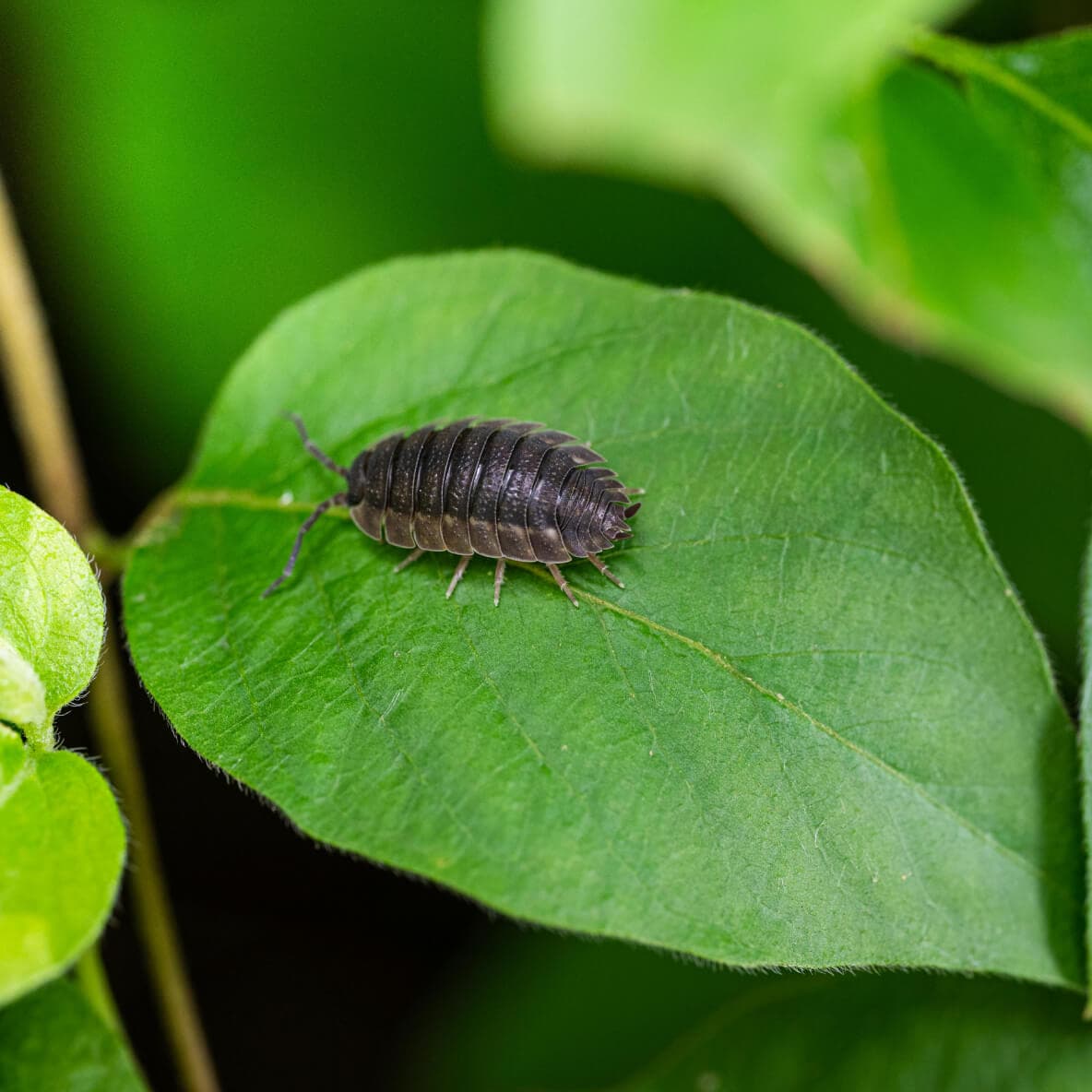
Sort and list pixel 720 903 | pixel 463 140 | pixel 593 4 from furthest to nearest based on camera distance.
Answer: pixel 463 140 → pixel 720 903 → pixel 593 4

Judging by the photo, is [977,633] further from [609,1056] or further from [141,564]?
[609,1056]

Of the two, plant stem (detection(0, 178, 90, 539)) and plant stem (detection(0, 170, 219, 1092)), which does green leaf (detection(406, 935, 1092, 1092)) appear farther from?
plant stem (detection(0, 178, 90, 539))

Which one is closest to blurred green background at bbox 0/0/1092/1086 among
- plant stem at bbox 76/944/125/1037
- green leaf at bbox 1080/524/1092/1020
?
Answer: plant stem at bbox 76/944/125/1037

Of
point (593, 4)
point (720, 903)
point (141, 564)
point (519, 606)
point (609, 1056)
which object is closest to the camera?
point (593, 4)

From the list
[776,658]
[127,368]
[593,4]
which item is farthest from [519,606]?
[127,368]

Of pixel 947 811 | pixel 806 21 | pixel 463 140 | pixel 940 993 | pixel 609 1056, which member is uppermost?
pixel 806 21

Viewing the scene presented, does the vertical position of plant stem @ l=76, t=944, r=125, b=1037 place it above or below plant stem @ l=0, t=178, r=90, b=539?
below

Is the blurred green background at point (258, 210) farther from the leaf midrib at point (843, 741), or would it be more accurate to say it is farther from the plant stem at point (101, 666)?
the leaf midrib at point (843, 741)

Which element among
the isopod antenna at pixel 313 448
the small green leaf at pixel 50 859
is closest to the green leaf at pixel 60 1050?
the small green leaf at pixel 50 859
